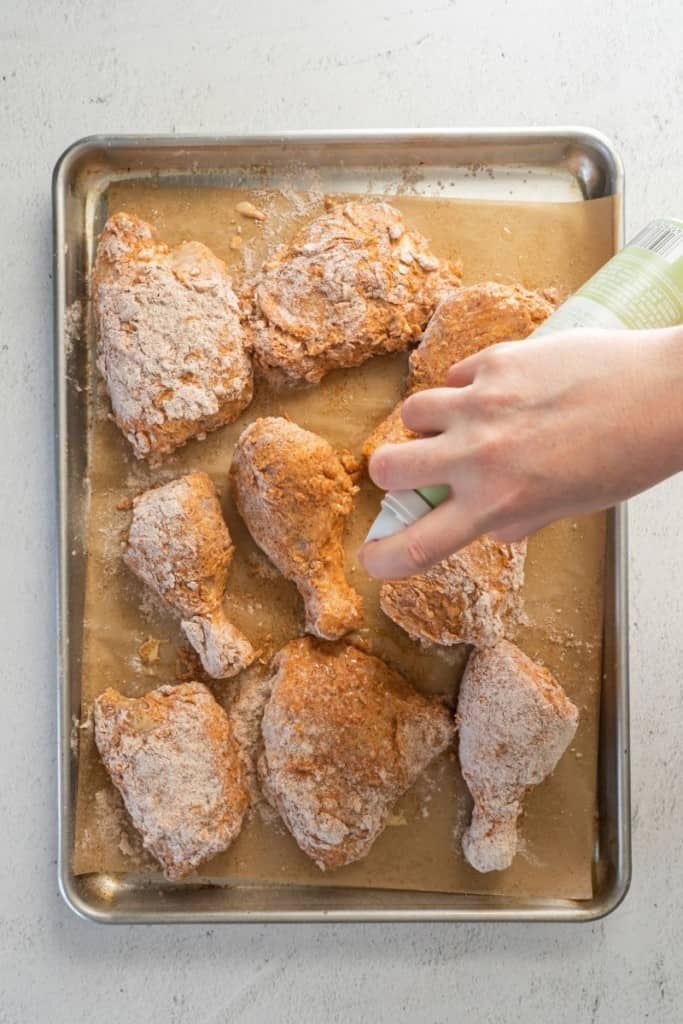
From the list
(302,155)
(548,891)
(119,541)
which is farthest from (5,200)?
(548,891)

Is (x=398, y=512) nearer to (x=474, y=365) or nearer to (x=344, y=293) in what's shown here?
(x=474, y=365)

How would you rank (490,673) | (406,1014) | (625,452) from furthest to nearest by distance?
(406,1014) → (490,673) → (625,452)

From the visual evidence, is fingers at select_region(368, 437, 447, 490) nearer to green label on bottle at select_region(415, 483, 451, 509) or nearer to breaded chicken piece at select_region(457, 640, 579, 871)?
green label on bottle at select_region(415, 483, 451, 509)

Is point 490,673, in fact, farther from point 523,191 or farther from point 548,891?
point 523,191

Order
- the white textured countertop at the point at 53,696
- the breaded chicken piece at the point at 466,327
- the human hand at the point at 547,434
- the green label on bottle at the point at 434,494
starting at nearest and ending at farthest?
the human hand at the point at 547,434, the green label on bottle at the point at 434,494, the breaded chicken piece at the point at 466,327, the white textured countertop at the point at 53,696

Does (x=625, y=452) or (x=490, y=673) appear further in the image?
(x=490, y=673)

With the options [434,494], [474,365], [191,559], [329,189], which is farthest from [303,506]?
[329,189]

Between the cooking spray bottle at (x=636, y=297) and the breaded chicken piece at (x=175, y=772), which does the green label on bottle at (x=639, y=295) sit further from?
the breaded chicken piece at (x=175, y=772)

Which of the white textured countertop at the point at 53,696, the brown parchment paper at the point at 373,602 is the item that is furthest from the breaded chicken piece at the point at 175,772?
the white textured countertop at the point at 53,696
